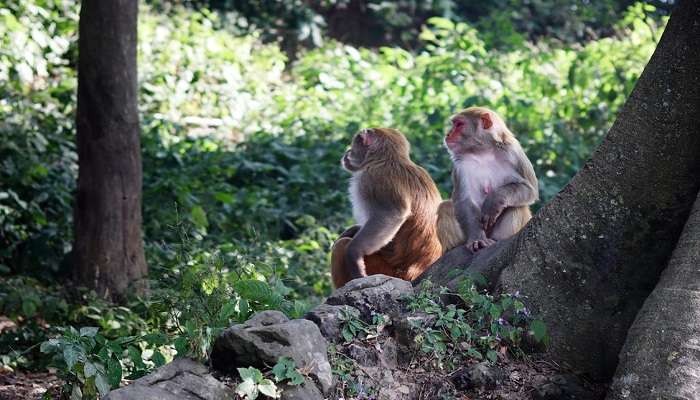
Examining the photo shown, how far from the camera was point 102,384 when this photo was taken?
141 inches

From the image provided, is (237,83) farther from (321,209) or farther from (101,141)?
(101,141)

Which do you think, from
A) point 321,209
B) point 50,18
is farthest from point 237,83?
point 321,209

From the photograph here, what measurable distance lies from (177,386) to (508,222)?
2.90 meters

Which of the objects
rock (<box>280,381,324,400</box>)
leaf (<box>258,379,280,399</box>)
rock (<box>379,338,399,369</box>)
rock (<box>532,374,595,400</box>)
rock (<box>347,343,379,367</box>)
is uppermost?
leaf (<box>258,379,280,399</box>)

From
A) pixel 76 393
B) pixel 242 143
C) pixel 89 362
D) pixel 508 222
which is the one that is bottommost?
pixel 242 143

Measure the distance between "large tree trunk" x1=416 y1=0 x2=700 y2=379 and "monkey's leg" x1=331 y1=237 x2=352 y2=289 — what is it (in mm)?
2334

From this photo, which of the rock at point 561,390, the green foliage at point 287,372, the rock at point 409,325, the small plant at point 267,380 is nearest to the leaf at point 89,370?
the small plant at point 267,380

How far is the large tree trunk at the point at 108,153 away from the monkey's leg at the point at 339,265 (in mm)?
1488

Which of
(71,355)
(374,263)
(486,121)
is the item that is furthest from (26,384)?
(486,121)

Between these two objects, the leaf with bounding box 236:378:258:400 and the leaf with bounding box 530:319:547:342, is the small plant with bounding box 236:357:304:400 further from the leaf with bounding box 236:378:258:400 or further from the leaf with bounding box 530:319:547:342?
the leaf with bounding box 530:319:547:342

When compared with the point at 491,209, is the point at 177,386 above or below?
above

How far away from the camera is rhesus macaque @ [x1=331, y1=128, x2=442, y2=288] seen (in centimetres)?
634

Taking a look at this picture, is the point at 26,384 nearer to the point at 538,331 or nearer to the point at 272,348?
the point at 272,348

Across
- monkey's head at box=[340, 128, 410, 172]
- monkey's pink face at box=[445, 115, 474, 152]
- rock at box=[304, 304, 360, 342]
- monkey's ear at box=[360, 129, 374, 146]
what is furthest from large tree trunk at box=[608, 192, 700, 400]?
monkey's ear at box=[360, 129, 374, 146]
